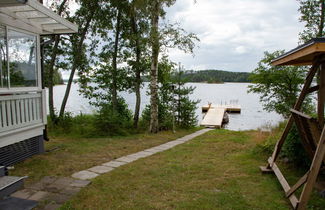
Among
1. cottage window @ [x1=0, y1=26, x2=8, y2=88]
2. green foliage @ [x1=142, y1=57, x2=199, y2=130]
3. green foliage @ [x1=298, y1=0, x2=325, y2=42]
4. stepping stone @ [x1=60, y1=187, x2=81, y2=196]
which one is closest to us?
stepping stone @ [x1=60, y1=187, x2=81, y2=196]

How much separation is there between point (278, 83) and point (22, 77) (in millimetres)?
10464

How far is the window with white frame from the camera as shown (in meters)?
4.41

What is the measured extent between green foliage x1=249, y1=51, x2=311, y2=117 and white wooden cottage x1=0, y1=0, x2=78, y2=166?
8.79m

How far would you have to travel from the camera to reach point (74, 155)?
212 inches

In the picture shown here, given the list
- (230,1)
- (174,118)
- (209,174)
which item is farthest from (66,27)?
(230,1)

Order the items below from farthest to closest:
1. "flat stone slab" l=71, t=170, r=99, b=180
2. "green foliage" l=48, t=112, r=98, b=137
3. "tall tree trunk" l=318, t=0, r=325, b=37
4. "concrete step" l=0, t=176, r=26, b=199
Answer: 1. "tall tree trunk" l=318, t=0, r=325, b=37
2. "green foliage" l=48, t=112, r=98, b=137
3. "flat stone slab" l=71, t=170, r=99, b=180
4. "concrete step" l=0, t=176, r=26, b=199

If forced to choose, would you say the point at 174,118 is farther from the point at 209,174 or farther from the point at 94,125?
the point at 209,174

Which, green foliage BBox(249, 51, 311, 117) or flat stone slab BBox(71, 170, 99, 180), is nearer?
flat stone slab BBox(71, 170, 99, 180)

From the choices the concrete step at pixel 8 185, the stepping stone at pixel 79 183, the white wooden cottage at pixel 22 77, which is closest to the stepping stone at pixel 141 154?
the stepping stone at pixel 79 183

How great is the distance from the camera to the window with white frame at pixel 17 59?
4.41 m

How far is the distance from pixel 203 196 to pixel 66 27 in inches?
190

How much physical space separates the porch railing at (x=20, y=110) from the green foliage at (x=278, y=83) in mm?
9504

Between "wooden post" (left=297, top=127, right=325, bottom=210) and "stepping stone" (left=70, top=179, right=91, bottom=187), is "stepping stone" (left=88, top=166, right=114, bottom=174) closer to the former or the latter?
"stepping stone" (left=70, top=179, right=91, bottom=187)

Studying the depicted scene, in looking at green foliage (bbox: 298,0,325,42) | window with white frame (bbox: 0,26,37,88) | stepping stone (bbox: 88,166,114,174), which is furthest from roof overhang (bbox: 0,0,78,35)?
green foliage (bbox: 298,0,325,42)
